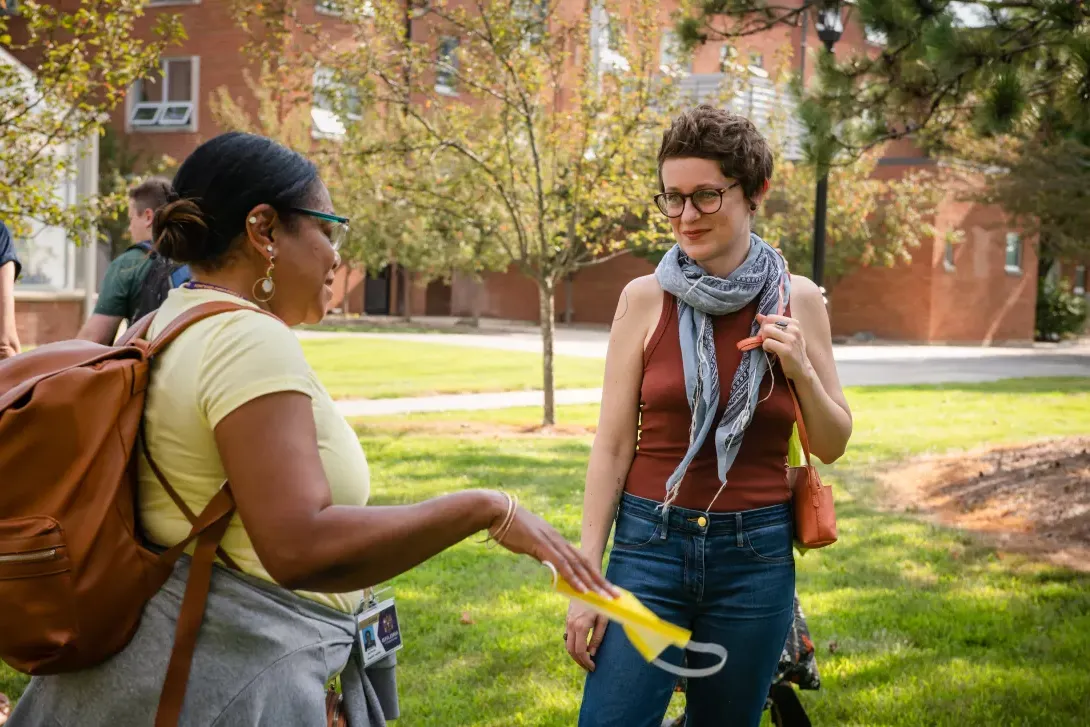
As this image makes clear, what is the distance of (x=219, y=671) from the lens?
1805 mm

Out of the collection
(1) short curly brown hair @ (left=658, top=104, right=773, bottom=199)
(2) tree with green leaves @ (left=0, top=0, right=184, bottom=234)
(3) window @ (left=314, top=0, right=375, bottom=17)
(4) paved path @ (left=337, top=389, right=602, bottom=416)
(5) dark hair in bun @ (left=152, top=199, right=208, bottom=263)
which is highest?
(3) window @ (left=314, top=0, right=375, bottom=17)

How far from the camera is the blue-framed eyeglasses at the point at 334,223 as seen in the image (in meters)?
1.97

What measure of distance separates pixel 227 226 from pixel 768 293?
148 centimetres

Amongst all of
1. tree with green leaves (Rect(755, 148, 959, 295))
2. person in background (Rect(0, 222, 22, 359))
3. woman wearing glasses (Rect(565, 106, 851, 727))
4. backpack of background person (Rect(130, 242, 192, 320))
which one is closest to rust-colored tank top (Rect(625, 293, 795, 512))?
woman wearing glasses (Rect(565, 106, 851, 727))

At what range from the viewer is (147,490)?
5.82 ft

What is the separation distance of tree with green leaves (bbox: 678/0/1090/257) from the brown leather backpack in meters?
6.03

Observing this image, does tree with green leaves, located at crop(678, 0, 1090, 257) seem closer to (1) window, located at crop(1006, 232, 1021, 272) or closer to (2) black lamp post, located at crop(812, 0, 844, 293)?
(2) black lamp post, located at crop(812, 0, 844, 293)

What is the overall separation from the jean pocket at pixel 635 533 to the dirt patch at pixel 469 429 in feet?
32.8

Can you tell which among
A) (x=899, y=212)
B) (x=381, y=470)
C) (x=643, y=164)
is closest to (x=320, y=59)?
(x=643, y=164)

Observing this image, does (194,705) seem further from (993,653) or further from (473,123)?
(473,123)

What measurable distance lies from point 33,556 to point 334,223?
0.79 meters

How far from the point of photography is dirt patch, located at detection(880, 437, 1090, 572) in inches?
318

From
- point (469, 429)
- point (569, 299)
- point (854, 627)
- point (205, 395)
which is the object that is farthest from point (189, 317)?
point (569, 299)

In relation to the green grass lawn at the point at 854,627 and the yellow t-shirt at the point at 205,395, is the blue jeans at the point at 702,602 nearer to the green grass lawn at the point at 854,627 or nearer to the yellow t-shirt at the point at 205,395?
the yellow t-shirt at the point at 205,395
